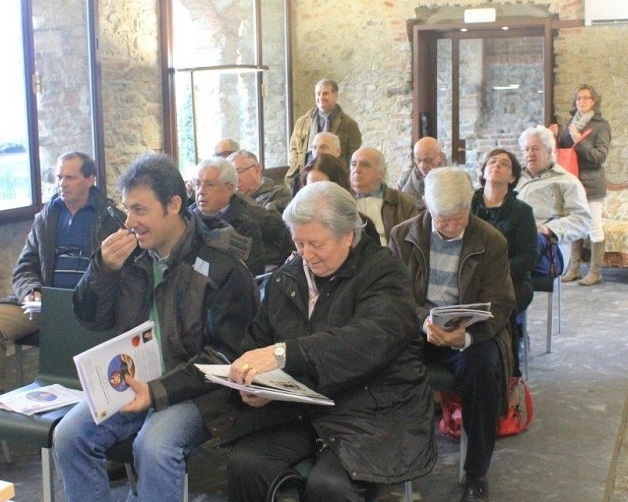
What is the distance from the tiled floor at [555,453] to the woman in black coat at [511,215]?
50 cm

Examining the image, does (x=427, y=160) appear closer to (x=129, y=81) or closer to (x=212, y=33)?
(x=129, y=81)

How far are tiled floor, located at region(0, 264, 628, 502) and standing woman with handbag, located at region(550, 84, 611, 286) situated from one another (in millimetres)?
2243

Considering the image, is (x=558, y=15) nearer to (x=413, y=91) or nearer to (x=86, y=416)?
(x=413, y=91)

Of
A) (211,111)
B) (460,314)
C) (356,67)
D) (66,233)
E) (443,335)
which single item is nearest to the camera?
(460,314)

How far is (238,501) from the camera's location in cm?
273

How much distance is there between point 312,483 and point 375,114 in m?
8.20

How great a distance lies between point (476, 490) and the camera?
3.53 metres

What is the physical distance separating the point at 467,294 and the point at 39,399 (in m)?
1.67

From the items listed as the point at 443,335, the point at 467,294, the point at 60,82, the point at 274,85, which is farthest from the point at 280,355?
the point at 274,85

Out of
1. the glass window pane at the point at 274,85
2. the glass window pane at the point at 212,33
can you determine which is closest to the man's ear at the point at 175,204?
the glass window pane at the point at 212,33

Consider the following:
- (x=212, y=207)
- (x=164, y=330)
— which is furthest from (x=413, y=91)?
(x=164, y=330)

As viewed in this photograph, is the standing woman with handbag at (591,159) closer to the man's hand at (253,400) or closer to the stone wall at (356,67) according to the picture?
→ the stone wall at (356,67)

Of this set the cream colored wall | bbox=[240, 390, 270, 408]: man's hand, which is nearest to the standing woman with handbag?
the cream colored wall

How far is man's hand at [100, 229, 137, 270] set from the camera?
295cm
